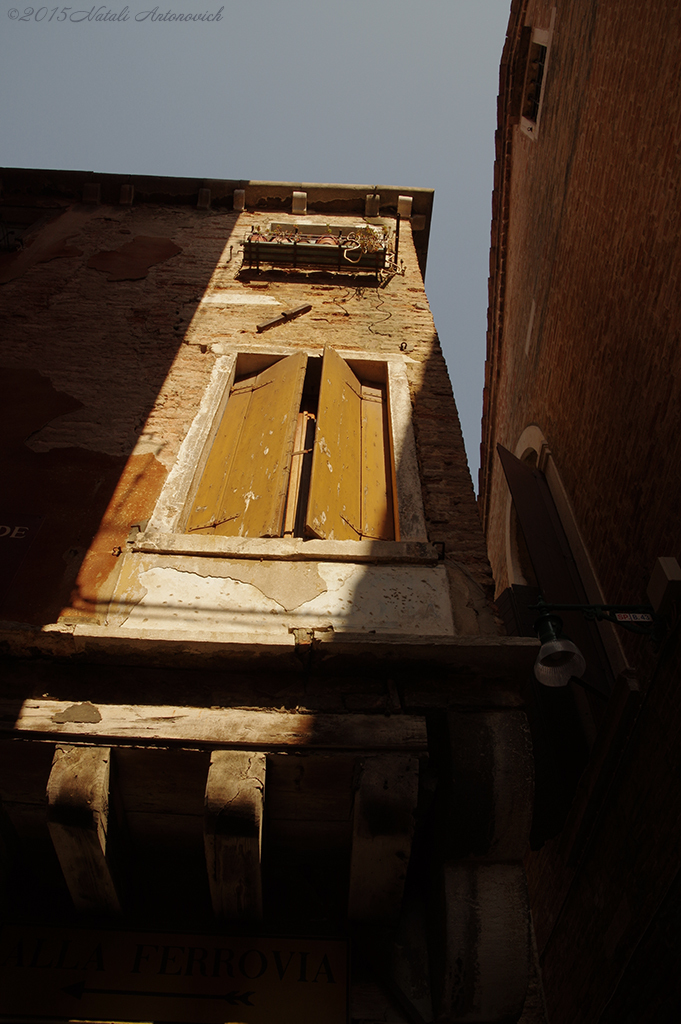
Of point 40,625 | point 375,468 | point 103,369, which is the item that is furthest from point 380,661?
point 103,369

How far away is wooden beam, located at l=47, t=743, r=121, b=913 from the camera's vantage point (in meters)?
2.81

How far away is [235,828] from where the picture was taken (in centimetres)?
282

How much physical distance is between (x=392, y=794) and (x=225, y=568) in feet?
4.87

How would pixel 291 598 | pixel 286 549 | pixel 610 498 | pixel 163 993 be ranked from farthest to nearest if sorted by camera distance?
pixel 610 498, pixel 286 549, pixel 291 598, pixel 163 993

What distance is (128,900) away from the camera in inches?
124

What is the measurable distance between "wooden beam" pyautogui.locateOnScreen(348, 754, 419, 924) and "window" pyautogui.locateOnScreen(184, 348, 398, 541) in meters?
1.46

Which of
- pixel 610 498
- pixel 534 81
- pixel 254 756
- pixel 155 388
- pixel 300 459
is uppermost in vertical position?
pixel 534 81

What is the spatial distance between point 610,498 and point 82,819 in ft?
13.7

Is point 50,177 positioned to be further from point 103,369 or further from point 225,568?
point 225,568

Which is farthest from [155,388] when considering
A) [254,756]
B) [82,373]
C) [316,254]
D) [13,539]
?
[254,756]

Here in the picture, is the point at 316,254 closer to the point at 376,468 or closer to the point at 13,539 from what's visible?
the point at 376,468

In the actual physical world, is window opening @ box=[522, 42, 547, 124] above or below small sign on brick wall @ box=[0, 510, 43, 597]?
above

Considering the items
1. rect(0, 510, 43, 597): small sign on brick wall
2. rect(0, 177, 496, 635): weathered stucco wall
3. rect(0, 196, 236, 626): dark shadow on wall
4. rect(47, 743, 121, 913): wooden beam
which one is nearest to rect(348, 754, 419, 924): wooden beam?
rect(0, 177, 496, 635): weathered stucco wall

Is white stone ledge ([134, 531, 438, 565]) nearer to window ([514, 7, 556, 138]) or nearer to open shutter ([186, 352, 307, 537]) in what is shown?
open shutter ([186, 352, 307, 537])
